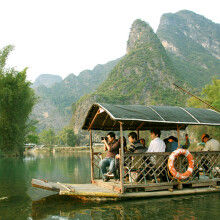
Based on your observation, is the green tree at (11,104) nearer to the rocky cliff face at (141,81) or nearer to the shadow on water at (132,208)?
the shadow on water at (132,208)

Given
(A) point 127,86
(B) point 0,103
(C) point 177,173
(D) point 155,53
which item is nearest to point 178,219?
(C) point 177,173

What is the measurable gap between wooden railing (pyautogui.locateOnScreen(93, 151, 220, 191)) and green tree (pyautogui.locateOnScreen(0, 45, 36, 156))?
23.8m

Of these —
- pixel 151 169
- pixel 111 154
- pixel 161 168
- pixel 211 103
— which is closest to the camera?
pixel 151 169

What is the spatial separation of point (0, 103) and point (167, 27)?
157 meters

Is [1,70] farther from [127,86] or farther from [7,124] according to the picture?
[127,86]

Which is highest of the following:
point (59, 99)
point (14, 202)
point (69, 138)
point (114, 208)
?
point (59, 99)

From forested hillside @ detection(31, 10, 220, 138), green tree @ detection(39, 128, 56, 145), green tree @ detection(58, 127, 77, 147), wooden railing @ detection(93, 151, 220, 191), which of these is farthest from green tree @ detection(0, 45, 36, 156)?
forested hillside @ detection(31, 10, 220, 138)

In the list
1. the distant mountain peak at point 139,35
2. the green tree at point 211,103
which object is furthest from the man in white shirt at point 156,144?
the distant mountain peak at point 139,35

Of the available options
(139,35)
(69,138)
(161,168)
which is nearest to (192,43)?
(139,35)

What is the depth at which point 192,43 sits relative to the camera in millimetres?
166250

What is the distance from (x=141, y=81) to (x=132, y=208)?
106 meters

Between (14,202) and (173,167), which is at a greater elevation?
(173,167)

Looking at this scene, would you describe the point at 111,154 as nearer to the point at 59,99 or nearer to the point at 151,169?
the point at 151,169

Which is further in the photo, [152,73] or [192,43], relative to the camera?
[192,43]
